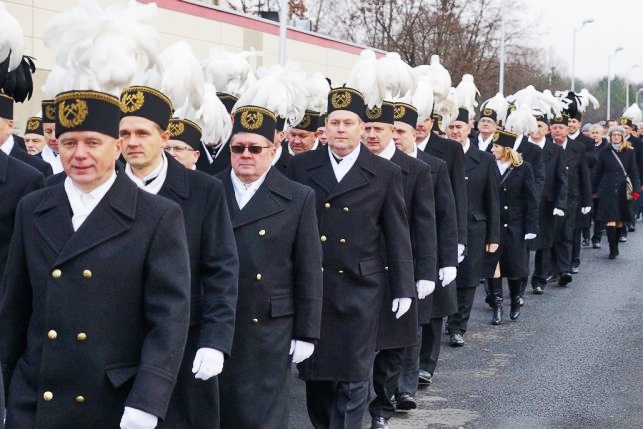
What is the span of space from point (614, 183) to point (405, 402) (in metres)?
12.4

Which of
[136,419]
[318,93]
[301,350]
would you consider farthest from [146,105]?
[318,93]

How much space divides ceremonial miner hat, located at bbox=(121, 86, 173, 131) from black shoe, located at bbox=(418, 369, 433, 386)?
4548 millimetres

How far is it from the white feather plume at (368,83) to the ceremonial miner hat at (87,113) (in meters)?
3.58

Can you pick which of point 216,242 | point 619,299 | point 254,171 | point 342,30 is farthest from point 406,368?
point 342,30

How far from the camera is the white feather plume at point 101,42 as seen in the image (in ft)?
15.9

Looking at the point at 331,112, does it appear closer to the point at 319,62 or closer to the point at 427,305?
the point at 427,305

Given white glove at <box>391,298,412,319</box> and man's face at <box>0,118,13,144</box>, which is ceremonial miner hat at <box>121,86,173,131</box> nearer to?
man's face at <box>0,118,13,144</box>

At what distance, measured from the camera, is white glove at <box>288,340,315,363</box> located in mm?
6051

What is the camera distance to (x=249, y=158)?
626 cm

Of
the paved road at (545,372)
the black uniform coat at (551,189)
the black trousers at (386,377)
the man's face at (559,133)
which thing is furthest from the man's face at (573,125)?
the black trousers at (386,377)

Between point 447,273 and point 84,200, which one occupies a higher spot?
point 84,200

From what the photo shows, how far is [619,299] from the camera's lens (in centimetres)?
1462

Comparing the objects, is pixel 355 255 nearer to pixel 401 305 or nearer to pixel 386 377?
pixel 401 305

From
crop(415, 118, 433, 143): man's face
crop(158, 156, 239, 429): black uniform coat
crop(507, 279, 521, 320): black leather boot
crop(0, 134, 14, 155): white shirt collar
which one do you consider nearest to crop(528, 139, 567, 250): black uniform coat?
crop(507, 279, 521, 320): black leather boot
